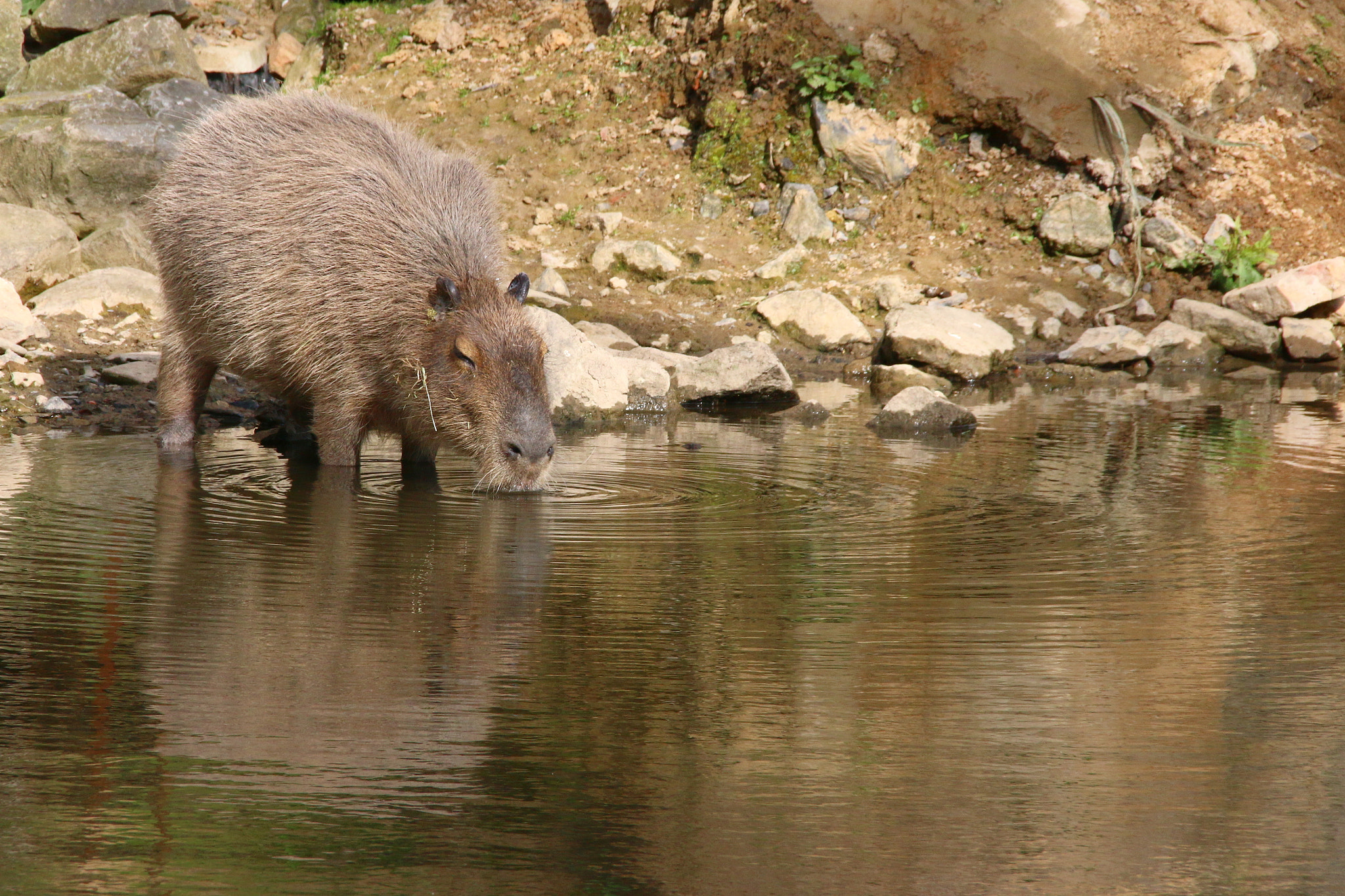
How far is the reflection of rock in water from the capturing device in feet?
12.4

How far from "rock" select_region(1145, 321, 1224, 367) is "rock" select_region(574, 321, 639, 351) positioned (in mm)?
5477

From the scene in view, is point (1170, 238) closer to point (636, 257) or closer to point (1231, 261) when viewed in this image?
point (1231, 261)

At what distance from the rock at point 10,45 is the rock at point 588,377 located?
834 cm

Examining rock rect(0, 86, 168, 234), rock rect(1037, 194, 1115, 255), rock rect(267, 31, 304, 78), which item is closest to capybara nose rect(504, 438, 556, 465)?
rock rect(0, 86, 168, 234)

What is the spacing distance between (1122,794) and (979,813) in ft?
1.38

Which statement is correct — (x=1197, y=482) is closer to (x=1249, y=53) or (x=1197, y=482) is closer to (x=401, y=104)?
(x=1249, y=53)

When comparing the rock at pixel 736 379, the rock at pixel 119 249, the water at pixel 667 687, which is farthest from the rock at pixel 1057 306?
the rock at pixel 119 249

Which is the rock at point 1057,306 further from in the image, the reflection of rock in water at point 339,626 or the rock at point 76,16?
the rock at point 76,16

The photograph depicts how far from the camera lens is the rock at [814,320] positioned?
13375 mm

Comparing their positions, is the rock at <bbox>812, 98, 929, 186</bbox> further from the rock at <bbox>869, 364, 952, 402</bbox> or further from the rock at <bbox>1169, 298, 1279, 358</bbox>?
the rock at <bbox>869, 364, 952, 402</bbox>

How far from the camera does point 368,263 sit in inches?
304

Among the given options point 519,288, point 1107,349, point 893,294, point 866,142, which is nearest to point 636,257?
→ point 893,294

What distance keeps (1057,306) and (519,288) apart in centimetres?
836

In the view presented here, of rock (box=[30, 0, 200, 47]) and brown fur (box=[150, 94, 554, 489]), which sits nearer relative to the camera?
brown fur (box=[150, 94, 554, 489])
